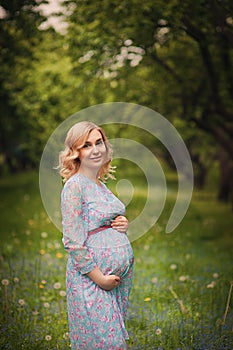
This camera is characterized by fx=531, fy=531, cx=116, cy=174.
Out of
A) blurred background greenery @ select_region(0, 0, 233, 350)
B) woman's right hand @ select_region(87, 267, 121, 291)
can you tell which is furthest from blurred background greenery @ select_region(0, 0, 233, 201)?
woman's right hand @ select_region(87, 267, 121, 291)

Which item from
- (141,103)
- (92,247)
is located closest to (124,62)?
(141,103)

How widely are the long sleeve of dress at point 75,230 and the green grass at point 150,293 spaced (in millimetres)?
1885

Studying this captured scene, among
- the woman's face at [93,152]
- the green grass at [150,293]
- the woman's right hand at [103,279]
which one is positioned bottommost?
the green grass at [150,293]

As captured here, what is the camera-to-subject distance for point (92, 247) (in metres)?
3.80

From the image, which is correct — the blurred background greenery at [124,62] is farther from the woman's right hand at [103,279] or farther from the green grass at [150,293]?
the woman's right hand at [103,279]

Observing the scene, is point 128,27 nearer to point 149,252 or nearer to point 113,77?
point 113,77

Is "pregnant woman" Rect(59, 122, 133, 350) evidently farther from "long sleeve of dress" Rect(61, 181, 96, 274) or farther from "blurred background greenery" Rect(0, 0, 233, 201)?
"blurred background greenery" Rect(0, 0, 233, 201)

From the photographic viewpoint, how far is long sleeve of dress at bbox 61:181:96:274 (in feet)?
12.1

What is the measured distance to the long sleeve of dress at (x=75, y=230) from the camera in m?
3.68

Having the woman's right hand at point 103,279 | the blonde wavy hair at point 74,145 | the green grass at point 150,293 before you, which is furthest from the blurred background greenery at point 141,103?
the blonde wavy hair at point 74,145

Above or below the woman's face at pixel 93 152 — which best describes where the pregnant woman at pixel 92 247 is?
below

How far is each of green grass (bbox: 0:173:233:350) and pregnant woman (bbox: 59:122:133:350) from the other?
63.1 inches

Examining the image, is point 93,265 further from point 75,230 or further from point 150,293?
point 150,293

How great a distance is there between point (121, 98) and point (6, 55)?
229 inches
